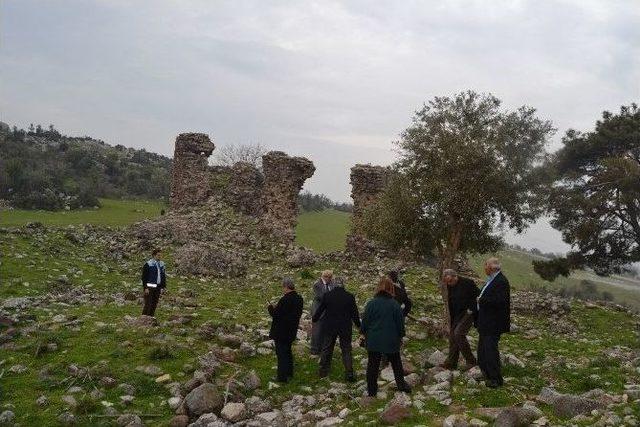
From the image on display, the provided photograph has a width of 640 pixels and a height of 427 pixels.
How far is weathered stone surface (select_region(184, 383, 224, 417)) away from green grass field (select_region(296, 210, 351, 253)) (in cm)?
2934

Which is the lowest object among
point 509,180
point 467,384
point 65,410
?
point 65,410

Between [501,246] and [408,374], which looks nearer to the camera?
[408,374]

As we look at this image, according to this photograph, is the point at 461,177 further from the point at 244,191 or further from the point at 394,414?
the point at 244,191

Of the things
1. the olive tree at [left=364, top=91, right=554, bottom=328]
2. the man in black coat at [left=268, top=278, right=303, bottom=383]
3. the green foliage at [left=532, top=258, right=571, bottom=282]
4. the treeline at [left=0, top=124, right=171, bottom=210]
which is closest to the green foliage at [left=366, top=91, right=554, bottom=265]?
the olive tree at [left=364, top=91, right=554, bottom=328]

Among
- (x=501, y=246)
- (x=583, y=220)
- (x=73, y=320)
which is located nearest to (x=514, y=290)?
(x=583, y=220)

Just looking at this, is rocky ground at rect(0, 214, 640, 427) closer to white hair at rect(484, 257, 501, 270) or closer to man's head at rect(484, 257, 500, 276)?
man's head at rect(484, 257, 500, 276)

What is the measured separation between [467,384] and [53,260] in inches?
771

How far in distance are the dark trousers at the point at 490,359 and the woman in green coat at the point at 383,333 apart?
1.55 metres

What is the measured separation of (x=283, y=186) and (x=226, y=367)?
70.8 ft

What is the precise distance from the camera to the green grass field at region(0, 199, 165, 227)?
43.0 metres

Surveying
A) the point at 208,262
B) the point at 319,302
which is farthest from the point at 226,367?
the point at 208,262

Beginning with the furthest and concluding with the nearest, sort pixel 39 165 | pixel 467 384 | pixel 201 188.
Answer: pixel 39 165
pixel 201 188
pixel 467 384

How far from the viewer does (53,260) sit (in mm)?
23906

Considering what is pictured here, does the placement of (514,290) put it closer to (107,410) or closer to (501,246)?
(501,246)
